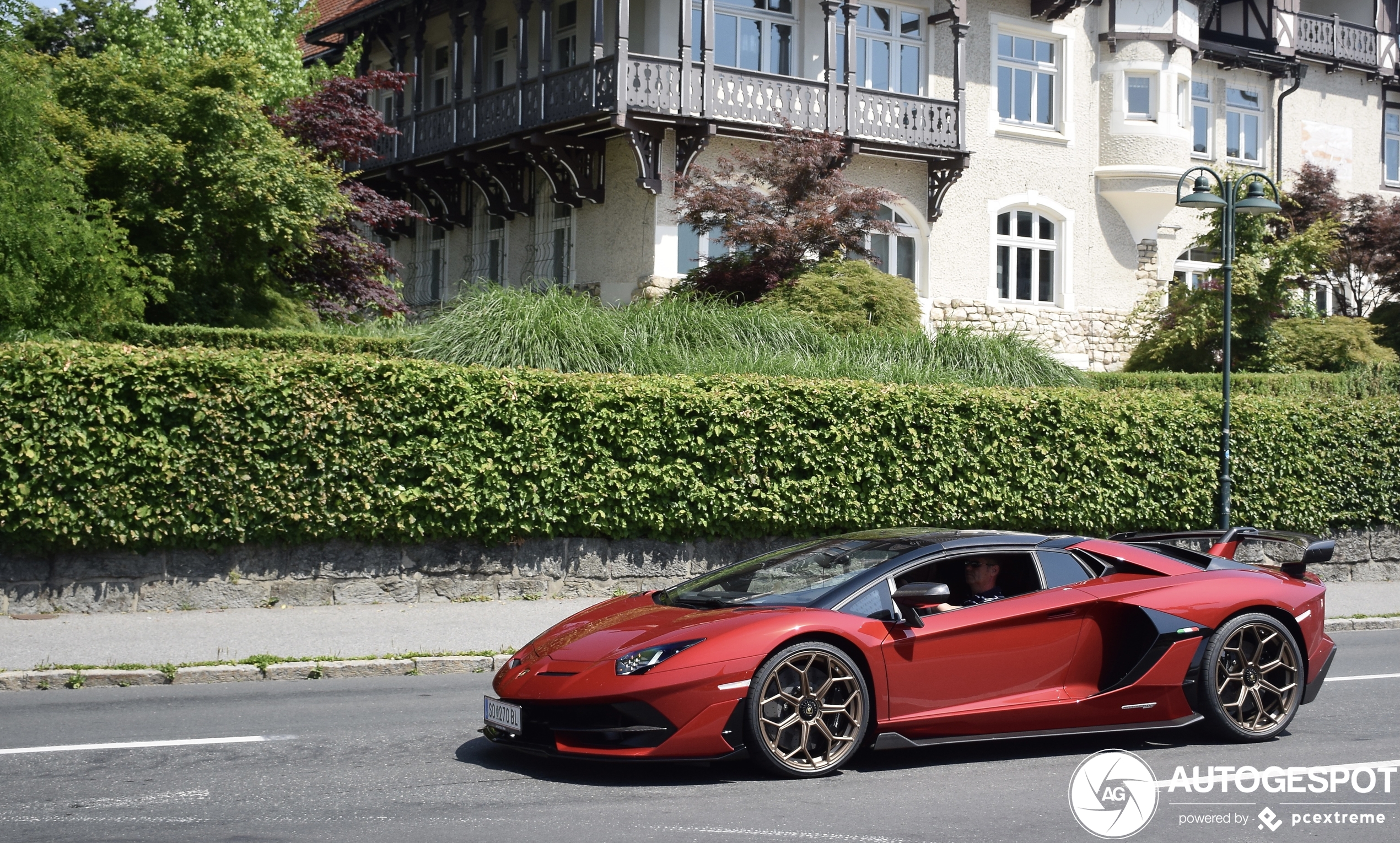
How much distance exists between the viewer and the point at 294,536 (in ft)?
43.4

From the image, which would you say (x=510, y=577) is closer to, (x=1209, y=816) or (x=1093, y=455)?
(x=1093, y=455)

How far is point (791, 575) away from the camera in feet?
25.0

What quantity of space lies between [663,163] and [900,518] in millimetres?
10924

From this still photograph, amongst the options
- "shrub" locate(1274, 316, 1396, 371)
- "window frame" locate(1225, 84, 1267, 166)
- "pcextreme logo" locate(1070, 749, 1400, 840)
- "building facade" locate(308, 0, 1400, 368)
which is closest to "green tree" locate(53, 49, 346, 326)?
"building facade" locate(308, 0, 1400, 368)

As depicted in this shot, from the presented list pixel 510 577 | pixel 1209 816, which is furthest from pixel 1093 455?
pixel 1209 816

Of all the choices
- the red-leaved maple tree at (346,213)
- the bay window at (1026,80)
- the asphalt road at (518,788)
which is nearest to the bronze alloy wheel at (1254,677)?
the asphalt road at (518,788)

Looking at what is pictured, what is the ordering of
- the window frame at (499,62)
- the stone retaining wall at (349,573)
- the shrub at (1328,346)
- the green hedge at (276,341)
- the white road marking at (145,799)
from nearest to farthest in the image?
the white road marking at (145,799)
the stone retaining wall at (349,573)
the green hedge at (276,341)
the shrub at (1328,346)
the window frame at (499,62)

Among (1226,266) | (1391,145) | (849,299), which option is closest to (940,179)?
(849,299)

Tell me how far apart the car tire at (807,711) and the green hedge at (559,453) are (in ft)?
24.7

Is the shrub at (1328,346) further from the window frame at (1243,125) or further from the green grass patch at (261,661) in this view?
the green grass patch at (261,661)

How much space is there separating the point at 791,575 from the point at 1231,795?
2460mm

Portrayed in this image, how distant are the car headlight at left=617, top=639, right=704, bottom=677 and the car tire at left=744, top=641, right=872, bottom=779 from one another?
15.4 inches

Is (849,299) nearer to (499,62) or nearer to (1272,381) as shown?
(1272,381)

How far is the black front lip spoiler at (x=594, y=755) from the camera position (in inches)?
257
